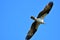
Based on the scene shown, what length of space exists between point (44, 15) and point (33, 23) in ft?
4.17

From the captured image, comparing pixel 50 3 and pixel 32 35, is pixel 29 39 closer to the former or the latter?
pixel 32 35

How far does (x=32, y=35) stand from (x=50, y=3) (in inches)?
145

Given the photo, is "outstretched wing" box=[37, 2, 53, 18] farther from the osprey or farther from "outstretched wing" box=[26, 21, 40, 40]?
"outstretched wing" box=[26, 21, 40, 40]

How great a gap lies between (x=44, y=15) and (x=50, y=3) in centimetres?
125

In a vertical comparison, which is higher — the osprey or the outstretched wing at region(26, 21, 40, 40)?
the outstretched wing at region(26, 21, 40, 40)

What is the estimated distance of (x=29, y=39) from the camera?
2340 inches

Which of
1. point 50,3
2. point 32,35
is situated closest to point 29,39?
point 32,35

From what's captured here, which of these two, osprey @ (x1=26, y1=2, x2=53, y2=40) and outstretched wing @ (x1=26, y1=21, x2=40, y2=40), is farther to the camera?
outstretched wing @ (x1=26, y1=21, x2=40, y2=40)

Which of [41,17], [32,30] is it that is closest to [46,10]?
[41,17]

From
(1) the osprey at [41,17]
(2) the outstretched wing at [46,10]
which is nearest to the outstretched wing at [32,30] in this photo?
(1) the osprey at [41,17]

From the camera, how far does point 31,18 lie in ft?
187

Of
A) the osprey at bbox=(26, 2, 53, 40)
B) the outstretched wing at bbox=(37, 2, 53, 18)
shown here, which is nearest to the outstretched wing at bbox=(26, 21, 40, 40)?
the osprey at bbox=(26, 2, 53, 40)

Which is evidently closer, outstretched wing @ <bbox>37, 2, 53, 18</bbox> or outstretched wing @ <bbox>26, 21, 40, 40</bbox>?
outstretched wing @ <bbox>37, 2, 53, 18</bbox>

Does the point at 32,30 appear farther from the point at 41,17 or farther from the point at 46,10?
the point at 46,10
